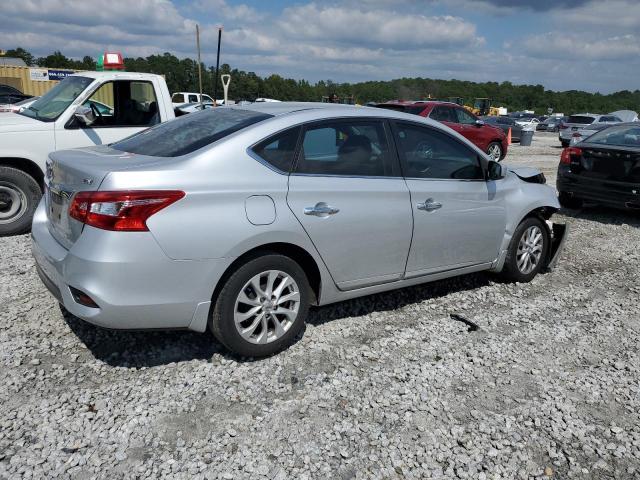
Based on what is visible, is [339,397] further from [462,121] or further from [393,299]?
[462,121]

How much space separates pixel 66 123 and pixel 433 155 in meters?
4.33

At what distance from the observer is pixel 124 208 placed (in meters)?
3.01

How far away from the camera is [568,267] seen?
6.14 m

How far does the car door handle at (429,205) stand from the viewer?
421 centimetres

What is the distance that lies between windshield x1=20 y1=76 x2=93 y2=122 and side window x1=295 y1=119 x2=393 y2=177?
161 inches

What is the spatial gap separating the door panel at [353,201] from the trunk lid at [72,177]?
3.28 feet

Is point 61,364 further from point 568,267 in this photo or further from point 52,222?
point 568,267

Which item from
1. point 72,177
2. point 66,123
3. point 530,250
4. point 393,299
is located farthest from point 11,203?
point 530,250

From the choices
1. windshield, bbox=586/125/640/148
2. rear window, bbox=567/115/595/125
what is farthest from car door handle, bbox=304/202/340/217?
rear window, bbox=567/115/595/125

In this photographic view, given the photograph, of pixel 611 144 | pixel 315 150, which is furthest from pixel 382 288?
pixel 611 144

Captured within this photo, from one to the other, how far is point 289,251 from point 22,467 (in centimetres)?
186

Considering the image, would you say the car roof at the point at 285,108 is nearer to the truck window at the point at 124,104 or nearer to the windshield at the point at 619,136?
the truck window at the point at 124,104

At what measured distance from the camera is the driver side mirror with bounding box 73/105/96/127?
6387 mm

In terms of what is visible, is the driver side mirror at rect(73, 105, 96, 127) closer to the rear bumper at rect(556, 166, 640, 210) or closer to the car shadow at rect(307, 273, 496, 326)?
the car shadow at rect(307, 273, 496, 326)
